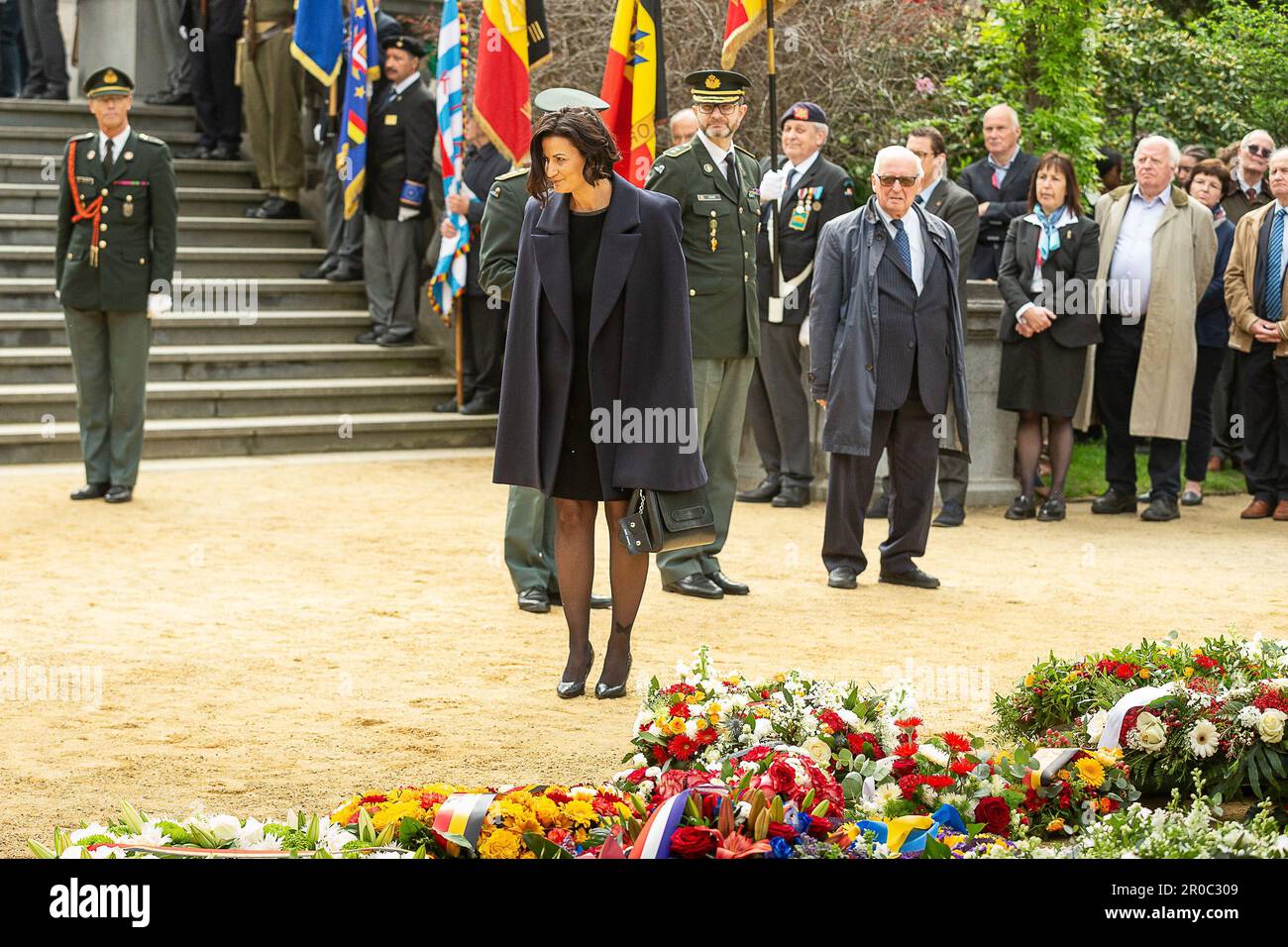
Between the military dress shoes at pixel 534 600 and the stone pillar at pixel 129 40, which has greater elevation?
the stone pillar at pixel 129 40

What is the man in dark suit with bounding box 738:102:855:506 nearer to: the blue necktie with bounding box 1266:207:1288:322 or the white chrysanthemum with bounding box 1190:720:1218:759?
the blue necktie with bounding box 1266:207:1288:322

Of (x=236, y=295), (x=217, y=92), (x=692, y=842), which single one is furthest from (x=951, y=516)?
(x=217, y=92)

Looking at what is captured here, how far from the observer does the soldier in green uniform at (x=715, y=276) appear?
27.9ft

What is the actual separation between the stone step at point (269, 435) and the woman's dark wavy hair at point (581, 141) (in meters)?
7.08

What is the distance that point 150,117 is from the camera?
57.9 ft

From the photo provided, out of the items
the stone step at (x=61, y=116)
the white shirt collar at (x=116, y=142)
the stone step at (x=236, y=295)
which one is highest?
the white shirt collar at (x=116, y=142)

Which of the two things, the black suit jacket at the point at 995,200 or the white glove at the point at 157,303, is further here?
the black suit jacket at the point at 995,200

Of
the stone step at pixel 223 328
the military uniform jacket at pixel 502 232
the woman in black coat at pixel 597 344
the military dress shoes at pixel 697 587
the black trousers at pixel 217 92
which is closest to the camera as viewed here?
A: the woman in black coat at pixel 597 344

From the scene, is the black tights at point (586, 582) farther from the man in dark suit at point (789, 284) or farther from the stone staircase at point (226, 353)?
the stone staircase at point (226, 353)

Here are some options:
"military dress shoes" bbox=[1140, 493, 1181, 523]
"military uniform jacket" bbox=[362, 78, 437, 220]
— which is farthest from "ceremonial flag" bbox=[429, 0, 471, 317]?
"military dress shoes" bbox=[1140, 493, 1181, 523]

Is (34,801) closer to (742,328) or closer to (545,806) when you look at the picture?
(545,806)

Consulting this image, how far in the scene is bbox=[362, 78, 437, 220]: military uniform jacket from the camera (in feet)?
47.3

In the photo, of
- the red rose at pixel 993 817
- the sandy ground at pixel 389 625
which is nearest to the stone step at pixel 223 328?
the sandy ground at pixel 389 625

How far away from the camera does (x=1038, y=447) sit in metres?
11.5
